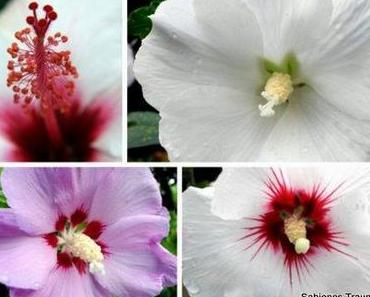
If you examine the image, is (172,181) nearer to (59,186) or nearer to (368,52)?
(59,186)

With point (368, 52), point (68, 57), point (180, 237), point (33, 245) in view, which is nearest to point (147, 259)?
point (180, 237)

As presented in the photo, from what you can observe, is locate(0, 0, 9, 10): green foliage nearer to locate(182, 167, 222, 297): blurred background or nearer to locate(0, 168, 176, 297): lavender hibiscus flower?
locate(0, 168, 176, 297): lavender hibiscus flower

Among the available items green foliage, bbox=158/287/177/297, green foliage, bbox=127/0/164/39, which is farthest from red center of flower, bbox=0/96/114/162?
green foliage, bbox=158/287/177/297

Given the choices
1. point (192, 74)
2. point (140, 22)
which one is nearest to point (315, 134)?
point (192, 74)

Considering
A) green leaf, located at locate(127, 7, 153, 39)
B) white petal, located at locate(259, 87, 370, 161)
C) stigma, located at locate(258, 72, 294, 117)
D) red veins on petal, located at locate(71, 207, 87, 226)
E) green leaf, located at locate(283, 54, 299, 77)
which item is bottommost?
red veins on petal, located at locate(71, 207, 87, 226)

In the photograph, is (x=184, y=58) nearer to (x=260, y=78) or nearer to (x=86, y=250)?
(x=260, y=78)

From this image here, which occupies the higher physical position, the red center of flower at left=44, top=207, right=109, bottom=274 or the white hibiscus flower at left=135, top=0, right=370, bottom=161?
the white hibiscus flower at left=135, top=0, right=370, bottom=161
